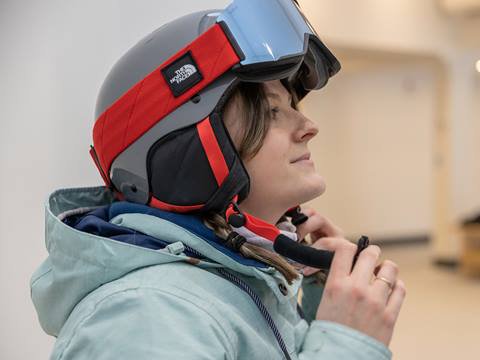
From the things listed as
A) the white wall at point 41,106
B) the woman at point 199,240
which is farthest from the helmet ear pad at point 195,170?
the white wall at point 41,106

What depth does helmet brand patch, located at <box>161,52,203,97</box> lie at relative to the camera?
100 centimetres

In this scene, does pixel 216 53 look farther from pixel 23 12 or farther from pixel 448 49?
pixel 448 49

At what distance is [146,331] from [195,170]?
31 cm

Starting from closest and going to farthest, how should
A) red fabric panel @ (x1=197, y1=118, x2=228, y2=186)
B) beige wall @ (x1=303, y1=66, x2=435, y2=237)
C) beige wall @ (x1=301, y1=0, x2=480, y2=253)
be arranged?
red fabric panel @ (x1=197, y1=118, x2=228, y2=186), beige wall @ (x1=301, y1=0, x2=480, y2=253), beige wall @ (x1=303, y1=66, x2=435, y2=237)

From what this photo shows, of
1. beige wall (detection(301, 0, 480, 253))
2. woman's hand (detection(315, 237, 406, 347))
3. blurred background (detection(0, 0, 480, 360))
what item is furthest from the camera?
beige wall (detection(301, 0, 480, 253))

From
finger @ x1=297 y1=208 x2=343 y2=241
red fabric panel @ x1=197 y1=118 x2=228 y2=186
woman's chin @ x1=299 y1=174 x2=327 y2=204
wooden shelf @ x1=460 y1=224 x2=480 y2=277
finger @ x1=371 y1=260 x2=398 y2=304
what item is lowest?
wooden shelf @ x1=460 y1=224 x2=480 y2=277

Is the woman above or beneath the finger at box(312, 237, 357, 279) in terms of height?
above

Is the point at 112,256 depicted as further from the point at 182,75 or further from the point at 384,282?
the point at 384,282

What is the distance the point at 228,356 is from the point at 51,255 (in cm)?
36

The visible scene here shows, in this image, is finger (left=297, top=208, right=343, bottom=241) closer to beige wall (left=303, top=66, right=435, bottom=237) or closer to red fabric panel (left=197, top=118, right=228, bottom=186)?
red fabric panel (left=197, top=118, right=228, bottom=186)

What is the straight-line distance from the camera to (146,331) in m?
0.79

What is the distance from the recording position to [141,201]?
107 centimetres

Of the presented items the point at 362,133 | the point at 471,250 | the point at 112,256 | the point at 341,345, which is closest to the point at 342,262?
the point at 341,345

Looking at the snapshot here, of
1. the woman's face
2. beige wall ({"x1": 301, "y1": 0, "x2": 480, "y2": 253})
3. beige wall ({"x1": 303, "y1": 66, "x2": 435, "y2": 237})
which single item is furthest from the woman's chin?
beige wall ({"x1": 303, "y1": 66, "x2": 435, "y2": 237})
